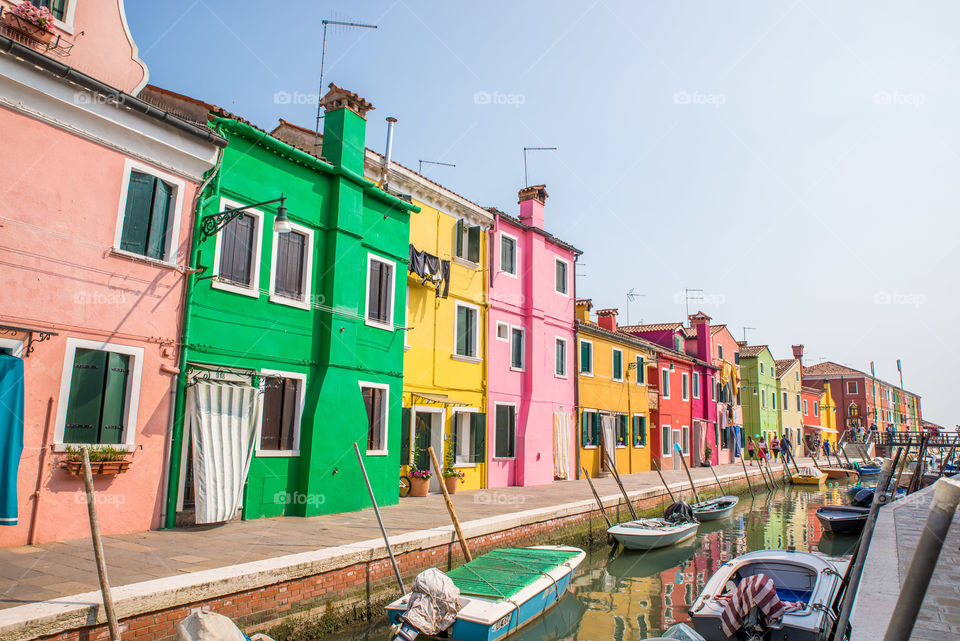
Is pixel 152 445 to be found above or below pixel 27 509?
above

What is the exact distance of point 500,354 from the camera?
20.2m

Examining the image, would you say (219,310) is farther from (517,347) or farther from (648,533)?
(517,347)

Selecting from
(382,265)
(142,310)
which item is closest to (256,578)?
(142,310)

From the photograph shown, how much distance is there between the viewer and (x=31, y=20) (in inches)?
348

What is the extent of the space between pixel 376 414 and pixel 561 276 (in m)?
11.5

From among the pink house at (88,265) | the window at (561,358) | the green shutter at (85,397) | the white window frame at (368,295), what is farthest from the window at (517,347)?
the green shutter at (85,397)

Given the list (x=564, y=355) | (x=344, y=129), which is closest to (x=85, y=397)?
(x=344, y=129)

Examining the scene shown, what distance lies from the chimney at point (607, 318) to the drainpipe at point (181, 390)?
20385 millimetres

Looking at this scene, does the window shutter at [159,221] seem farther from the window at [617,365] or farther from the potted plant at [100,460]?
the window at [617,365]

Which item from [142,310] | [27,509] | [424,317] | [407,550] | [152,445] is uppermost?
[424,317]

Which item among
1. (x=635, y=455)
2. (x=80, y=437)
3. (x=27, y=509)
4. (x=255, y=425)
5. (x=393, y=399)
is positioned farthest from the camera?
(x=635, y=455)

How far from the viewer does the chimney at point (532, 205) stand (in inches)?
878

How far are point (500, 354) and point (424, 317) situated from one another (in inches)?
154

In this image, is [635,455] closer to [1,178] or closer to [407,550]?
[407,550]
